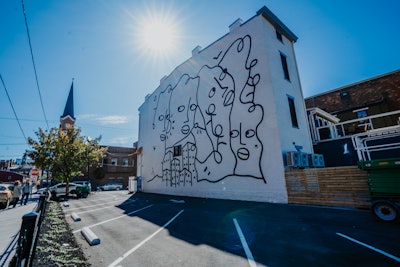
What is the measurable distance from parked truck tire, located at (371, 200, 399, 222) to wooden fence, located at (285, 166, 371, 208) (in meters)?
1.62

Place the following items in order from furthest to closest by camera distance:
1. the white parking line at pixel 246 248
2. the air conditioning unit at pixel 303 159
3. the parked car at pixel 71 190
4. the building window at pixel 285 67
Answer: the parked car at pixel 71 190 < the building window at pixel 285 67 < the air conditioning unit at pixel 303 159 < the white parking line at pixel 246 248

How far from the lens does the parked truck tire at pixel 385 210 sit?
5453 millimetres

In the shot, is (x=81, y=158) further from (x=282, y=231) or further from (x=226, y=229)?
(x=282, y=231)

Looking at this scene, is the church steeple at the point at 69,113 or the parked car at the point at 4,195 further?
the church steeple at the point at 69,113

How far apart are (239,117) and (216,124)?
2.05 meters

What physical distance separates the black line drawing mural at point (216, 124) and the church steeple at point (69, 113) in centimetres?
3046

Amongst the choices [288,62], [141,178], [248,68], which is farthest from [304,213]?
[141,178]

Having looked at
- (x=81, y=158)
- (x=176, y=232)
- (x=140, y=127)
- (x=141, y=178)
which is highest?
(x=140, y=127)

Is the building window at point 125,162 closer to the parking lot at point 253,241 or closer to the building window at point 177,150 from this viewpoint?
the building window at point 177,150

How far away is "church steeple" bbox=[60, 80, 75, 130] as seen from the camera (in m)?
37.6

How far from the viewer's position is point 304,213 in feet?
23.5

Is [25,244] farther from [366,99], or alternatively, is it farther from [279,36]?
[366,99]

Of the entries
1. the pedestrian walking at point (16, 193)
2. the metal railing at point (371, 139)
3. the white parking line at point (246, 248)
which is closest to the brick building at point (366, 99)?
the metal railing at point (371, 139)

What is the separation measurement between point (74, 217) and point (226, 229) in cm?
695
